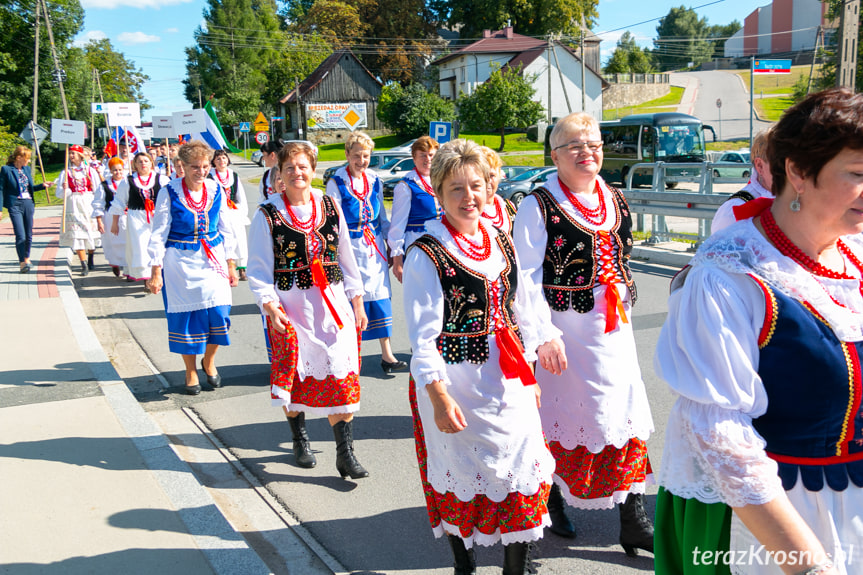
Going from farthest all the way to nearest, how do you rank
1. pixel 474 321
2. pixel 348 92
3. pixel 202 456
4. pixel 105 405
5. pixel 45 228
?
pixel 348 92 < pixel 45 228 < pixel 105 405 < pixel 202 456 < pixel 474 321

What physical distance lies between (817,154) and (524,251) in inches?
72.2

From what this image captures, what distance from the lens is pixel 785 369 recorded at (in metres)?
1.77

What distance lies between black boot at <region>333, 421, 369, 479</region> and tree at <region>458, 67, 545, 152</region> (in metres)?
46.5

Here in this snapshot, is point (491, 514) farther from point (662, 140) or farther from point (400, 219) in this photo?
point (662, 140)

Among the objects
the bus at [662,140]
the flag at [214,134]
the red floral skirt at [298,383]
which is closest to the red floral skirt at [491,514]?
the red floral skirt at [298,383]

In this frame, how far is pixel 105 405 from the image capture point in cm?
591

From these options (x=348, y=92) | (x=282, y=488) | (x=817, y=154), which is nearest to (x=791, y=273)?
(x=817, y=154)

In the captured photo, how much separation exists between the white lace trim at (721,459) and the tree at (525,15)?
239 ft

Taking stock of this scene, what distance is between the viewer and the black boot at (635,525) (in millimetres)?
3539

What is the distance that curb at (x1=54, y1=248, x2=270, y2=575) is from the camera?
3.57 meters

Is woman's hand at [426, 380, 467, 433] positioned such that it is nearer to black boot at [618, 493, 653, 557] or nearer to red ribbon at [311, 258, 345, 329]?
black boot at [618, 493, 653, 557]

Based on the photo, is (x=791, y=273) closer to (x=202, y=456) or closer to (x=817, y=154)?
(x=817, y=154)

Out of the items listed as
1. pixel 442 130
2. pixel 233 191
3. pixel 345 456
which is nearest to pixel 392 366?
pixel 345 456

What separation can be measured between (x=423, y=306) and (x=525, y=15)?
73.2 m
